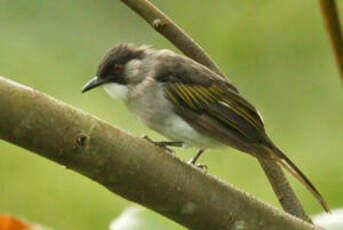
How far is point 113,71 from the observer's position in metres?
4.47

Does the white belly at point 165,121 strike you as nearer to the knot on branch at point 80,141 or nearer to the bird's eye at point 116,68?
the bird's eye at point 116,68

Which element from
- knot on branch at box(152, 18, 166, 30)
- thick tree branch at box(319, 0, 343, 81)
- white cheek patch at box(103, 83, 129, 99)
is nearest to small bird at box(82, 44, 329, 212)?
white cheek patch at box(103, 83, 129, 99)

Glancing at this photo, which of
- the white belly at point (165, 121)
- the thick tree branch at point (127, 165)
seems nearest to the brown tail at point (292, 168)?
the white belly at point (165, 121)

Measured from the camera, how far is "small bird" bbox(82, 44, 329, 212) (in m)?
4.00

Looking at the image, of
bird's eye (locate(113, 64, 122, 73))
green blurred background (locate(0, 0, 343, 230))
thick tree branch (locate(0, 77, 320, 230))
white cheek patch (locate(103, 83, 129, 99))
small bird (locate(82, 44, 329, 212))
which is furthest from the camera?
green blurred background (locate(0, 0, 343, 230))

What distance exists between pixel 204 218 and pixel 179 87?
145 centimetres

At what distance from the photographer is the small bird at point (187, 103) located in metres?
4.00

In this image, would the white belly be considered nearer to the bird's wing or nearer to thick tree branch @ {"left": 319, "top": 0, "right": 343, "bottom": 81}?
the bird's wing

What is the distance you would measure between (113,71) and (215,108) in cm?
75

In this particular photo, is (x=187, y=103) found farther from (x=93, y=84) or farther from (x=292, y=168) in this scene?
(x=292, y=168)

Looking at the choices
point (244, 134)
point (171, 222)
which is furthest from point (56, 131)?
point (244, 134)

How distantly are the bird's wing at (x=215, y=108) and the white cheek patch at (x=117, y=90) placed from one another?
0.98 ft

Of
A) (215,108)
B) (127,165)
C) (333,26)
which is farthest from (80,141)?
(215,108)

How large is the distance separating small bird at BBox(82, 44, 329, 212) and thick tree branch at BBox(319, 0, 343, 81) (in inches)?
78.8
